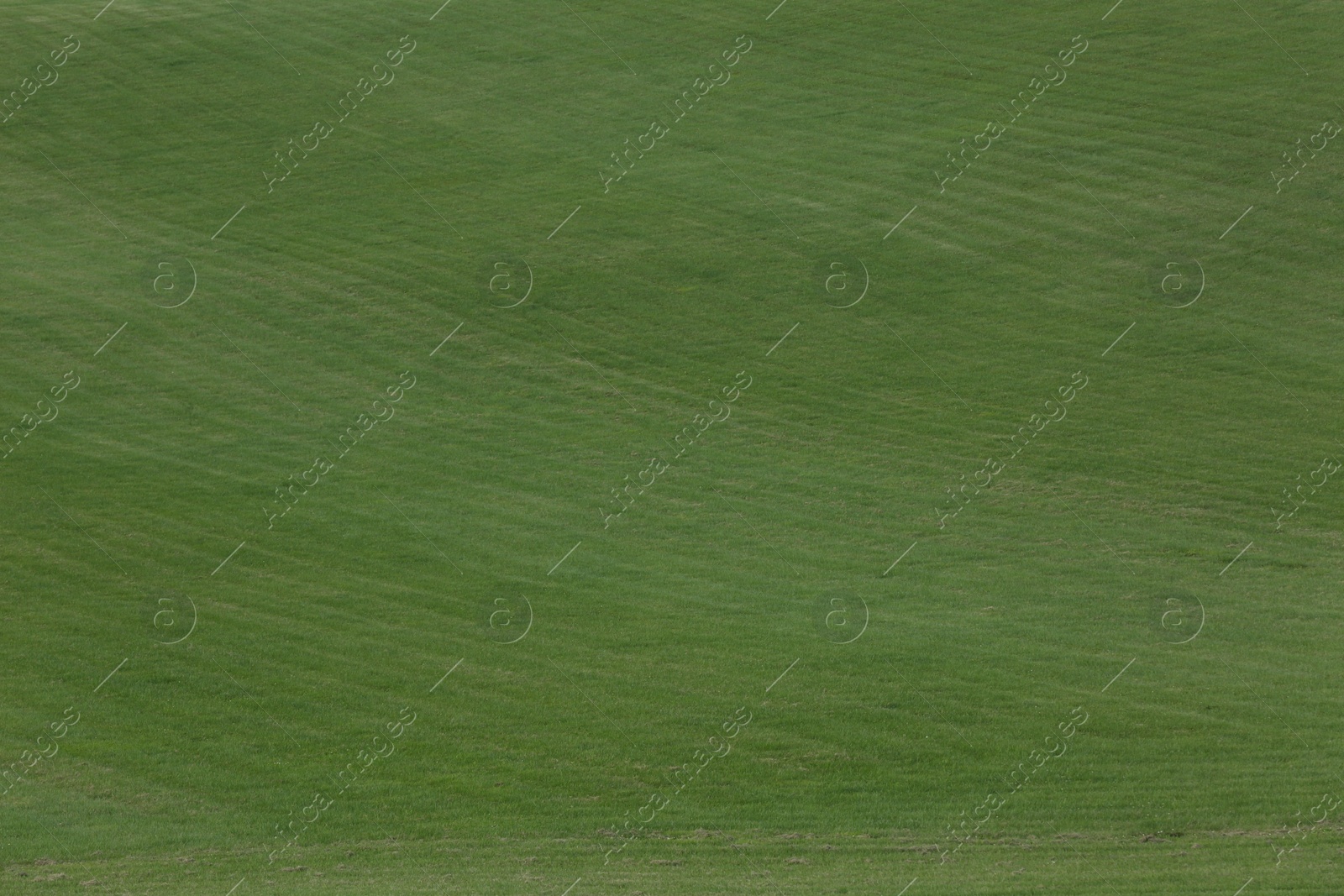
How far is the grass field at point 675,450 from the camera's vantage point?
45.7 ft

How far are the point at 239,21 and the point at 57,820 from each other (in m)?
27.1

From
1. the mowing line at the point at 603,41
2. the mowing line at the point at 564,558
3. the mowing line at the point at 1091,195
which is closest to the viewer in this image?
the mowing line at the point at 564,558

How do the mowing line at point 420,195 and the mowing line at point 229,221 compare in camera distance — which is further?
the mowing line at point 229,221

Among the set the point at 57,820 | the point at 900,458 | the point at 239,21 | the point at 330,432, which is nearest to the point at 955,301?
the point at 900,458

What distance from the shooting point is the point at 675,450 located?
68.1ft

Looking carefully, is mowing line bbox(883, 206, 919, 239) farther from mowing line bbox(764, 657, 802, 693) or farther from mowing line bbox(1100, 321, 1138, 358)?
mowing line bbox(764, 657, 802, 693)

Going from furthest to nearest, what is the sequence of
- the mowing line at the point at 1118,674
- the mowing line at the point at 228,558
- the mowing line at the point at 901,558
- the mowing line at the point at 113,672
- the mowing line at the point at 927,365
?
the mowing line at the point at 927,365
the mowing line at the point at 228,558
the mowing line at the point at 901,558
the mowing line at the point at 113,672
the mowing line at the point at 1118,674

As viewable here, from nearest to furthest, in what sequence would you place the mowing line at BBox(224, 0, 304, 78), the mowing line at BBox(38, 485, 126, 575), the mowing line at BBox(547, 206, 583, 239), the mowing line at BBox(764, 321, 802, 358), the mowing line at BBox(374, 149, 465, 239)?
the mowing line at BBox(38, 485, 126, 575)
the mowing line at BBox(764, 321, 802, 358)
the mowing line at BBox(547, 206, 583, 239)
the mowing line at BBox(374, 149, 465, 239)
the mowing line at BBox(224, 0, 304, 78)

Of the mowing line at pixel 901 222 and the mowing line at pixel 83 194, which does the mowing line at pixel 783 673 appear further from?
the mowing line at pixel 83 194

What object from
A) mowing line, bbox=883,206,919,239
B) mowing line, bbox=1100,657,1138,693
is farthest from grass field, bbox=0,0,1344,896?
mowing line, bbox=883,206,919,239

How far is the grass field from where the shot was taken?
45.7 feet

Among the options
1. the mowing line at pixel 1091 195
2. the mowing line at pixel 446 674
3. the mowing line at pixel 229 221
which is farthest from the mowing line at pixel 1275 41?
the mowing line at pixel 229 221

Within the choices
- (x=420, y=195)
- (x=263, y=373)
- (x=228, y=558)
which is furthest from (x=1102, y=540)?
(x=420, y=195)

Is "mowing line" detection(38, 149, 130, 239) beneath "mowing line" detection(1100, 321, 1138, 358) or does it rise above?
above
